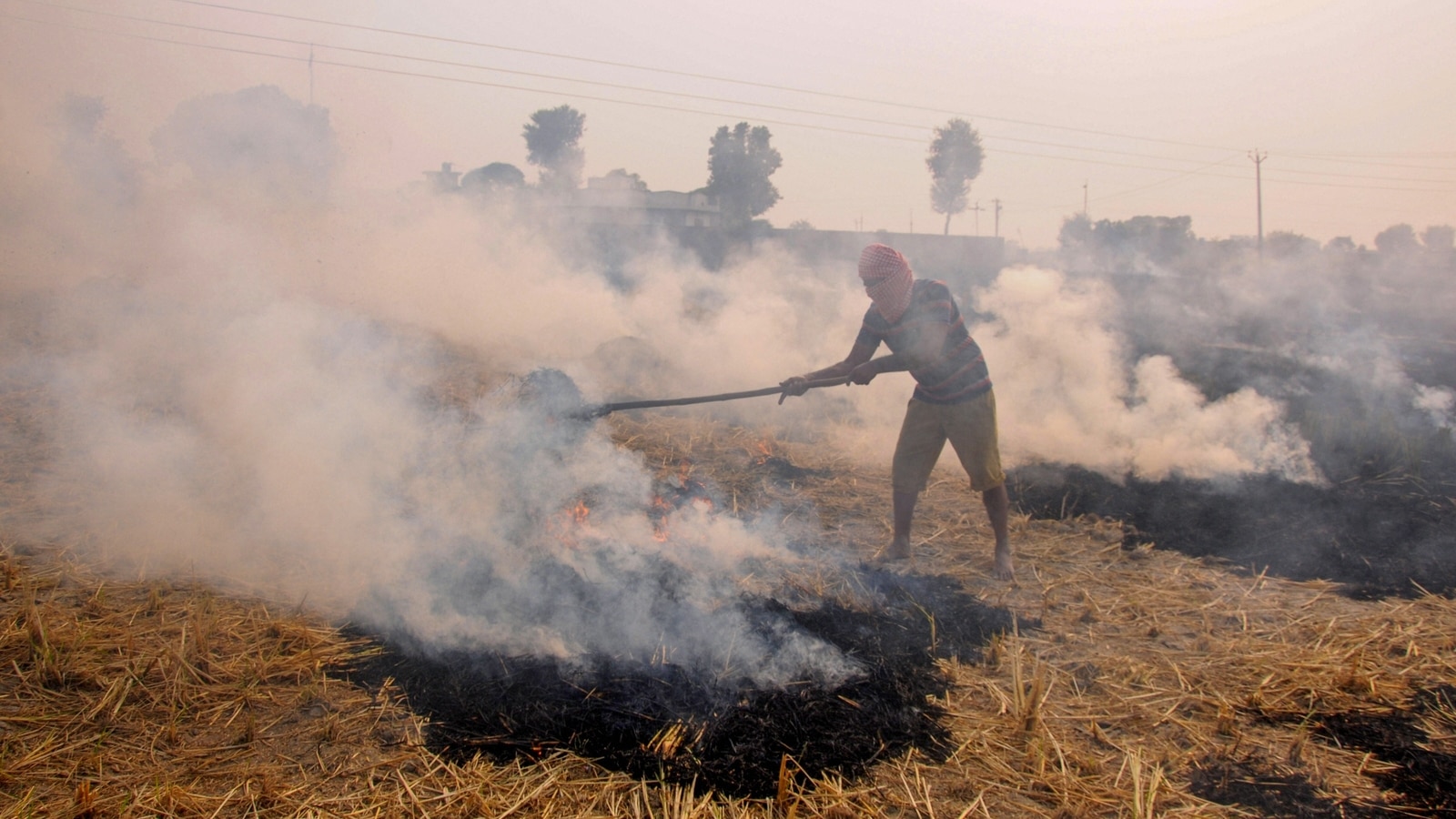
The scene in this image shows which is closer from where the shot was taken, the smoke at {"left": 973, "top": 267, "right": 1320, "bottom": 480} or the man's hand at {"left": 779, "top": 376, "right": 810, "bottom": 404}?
Answer: the man's hand at {"left": 779, "top": 376, "right": 810, "bottom": 404}

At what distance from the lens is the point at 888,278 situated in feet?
13.9

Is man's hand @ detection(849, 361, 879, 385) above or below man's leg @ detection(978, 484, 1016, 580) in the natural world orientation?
above

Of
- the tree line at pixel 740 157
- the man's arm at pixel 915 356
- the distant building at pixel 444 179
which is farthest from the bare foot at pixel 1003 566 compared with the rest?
the tree line at pixel 740 157

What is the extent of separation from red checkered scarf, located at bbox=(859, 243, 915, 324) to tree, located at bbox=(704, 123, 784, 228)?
31.7m

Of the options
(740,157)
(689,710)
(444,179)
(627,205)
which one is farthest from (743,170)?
(689,710)

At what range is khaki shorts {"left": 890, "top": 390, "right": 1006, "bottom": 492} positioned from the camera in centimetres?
424

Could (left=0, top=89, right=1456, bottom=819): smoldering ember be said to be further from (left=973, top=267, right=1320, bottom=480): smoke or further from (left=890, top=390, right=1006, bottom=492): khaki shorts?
(left=890, top=390, right=1006, bottom=492): khaki shorts

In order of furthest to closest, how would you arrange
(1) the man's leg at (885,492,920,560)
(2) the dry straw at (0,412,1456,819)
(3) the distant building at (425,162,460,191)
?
(3) the distant building at (425,162,460,191) → (1) the man's leg at (885,492,920,560) → (2) the dry straw at (0,412,1456,819)

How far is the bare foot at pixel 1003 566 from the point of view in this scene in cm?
421

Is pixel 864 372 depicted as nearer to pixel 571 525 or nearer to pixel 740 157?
pixel 571 525

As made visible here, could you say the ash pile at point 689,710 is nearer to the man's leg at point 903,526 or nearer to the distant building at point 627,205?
the man's leg at point 903,526

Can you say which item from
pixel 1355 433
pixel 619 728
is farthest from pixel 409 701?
pixel 1355 433

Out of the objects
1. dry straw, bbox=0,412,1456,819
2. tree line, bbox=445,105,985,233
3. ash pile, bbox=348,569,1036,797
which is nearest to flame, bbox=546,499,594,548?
ash pile, bbox=348,569,1036,797

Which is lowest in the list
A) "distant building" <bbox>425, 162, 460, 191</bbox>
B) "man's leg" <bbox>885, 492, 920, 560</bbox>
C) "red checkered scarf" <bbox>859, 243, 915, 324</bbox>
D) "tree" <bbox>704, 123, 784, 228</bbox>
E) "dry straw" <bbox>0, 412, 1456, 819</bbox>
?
"dry straw" <bbox>0, 412, 1456, 819</bbox>
